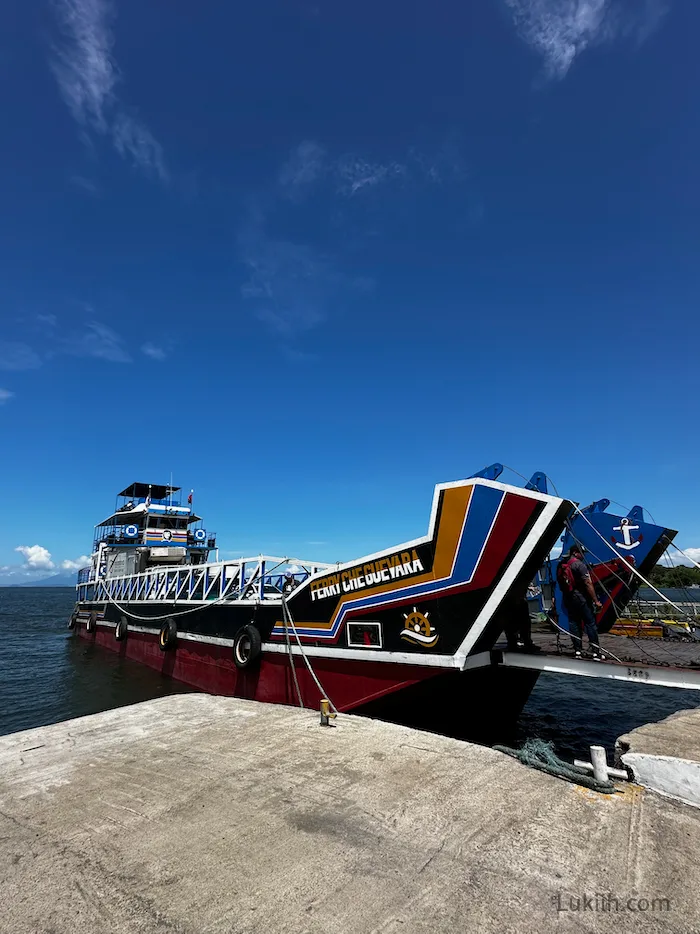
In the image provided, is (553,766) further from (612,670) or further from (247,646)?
(247,646)

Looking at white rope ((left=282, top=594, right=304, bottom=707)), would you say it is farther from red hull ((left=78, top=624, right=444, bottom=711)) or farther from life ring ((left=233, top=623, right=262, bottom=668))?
life ring ((left=233, top=623, right=262, bottom=668))

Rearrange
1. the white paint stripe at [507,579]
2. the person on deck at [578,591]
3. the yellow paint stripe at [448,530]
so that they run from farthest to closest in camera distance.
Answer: the person on deck at [578,591], the yellow paint stripe at [448,530], the white paint stripe at [507,579]

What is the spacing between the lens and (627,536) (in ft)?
39.5

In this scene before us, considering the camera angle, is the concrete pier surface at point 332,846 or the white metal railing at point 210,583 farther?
the white metal railing at point 210,583

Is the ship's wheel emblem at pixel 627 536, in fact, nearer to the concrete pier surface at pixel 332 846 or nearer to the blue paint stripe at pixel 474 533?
the blue paint stripe at pixel 474 533

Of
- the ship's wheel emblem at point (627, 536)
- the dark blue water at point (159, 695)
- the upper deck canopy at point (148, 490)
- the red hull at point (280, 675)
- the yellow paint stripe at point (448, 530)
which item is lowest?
the dark blue water at point (159, 695)

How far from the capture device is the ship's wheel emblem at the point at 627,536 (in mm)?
11891

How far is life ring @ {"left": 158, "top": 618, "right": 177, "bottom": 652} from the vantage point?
50.5 feet

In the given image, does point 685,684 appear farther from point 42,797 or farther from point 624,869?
point 42,797

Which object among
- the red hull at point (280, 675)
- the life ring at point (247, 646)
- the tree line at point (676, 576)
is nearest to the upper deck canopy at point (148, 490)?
the red hull at point (280, 675)

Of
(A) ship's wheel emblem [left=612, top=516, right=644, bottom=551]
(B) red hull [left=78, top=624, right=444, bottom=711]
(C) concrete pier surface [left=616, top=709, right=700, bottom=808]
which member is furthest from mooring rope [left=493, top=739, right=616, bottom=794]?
(A) ship's wheel emblem [left=612, top=516, right=644, bottom=551]

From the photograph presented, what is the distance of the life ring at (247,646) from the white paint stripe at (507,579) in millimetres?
5616

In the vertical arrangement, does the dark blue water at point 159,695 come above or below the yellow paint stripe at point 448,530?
below

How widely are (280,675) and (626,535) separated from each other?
31.3 ft
